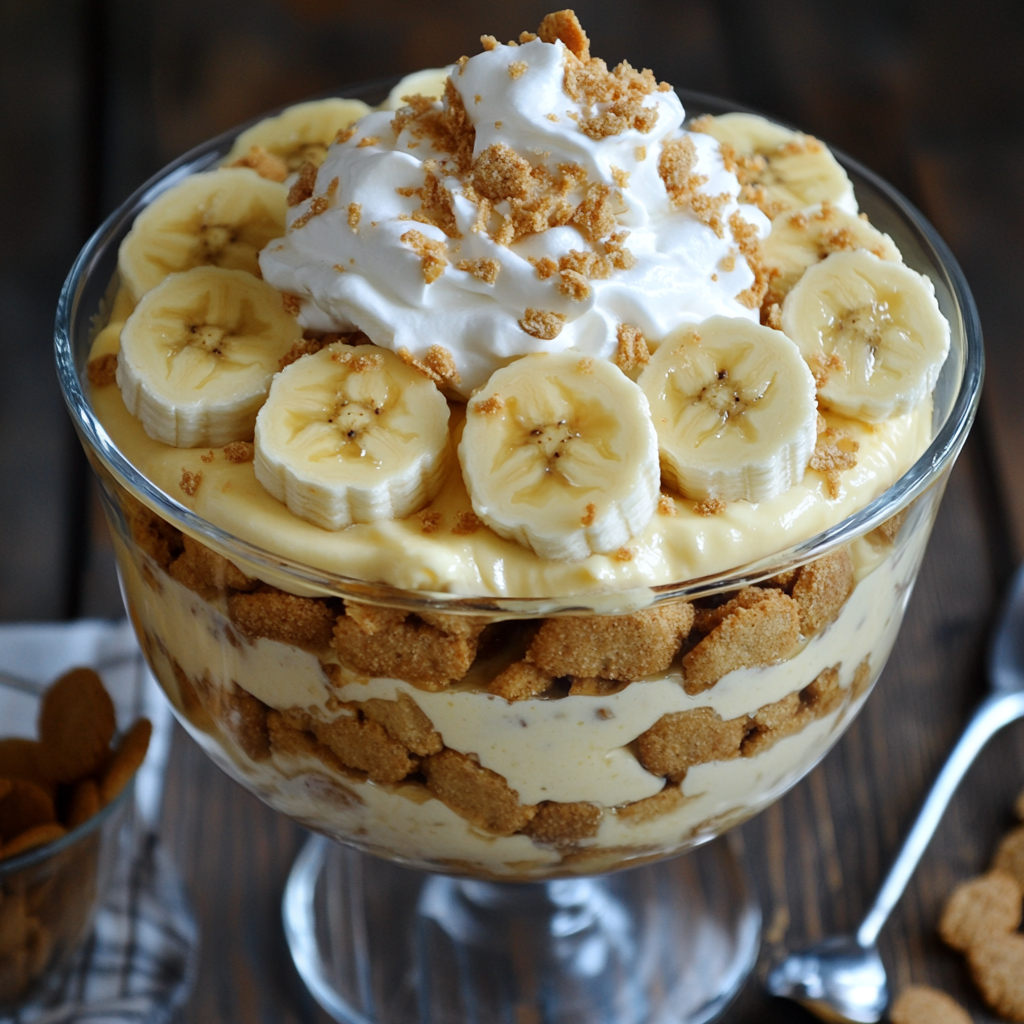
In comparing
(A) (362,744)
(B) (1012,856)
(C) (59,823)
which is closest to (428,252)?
(A) (362,744)

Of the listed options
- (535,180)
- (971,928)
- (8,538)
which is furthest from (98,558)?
(971,928)

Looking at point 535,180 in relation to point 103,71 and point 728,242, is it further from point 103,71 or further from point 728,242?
point 103,71

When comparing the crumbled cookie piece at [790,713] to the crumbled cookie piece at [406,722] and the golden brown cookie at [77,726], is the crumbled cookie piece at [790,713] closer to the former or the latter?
the crumbled cookie piece at [406,722]

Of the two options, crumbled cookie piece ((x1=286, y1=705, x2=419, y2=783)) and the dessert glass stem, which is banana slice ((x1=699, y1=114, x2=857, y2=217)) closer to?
crumbled cookie piece ((x1=286, y1=705, x2=419, y2=783))

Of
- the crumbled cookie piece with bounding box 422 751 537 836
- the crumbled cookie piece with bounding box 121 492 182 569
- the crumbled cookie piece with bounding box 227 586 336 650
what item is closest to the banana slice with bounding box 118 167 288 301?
the crumbled cookie piece with bounding box 121 492 182 569

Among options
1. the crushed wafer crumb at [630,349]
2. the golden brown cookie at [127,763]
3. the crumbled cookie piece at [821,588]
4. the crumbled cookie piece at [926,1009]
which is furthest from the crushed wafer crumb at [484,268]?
the crumbled cookie piece at [926,1009]

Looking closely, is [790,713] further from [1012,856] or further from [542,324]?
[1012,856]
